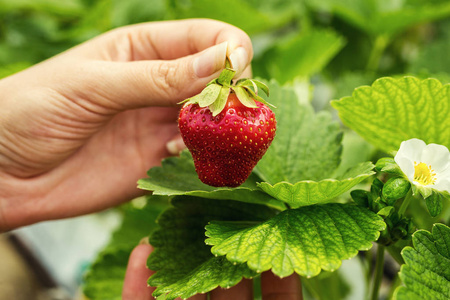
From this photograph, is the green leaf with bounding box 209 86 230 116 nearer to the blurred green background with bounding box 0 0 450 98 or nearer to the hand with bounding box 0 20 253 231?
the hand with bounding box 0 20 253 231

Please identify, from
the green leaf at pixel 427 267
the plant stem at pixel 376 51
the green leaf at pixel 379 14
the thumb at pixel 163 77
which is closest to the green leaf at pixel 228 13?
the green leaf at pixel 379 14

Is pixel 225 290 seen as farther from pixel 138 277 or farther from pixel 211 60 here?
pixel 211 60

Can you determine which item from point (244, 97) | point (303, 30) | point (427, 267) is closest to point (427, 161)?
point (427, 267)

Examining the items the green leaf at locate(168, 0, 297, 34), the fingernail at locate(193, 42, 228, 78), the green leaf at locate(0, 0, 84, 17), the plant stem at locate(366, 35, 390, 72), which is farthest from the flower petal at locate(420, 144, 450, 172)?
the green leaf at locate(0, 0, 84, 17)

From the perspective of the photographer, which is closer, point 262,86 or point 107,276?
point 262,86

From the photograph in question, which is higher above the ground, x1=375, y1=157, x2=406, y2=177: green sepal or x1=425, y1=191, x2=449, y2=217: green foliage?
x1=375, y1=157, x2=406, y2=177: green sepal

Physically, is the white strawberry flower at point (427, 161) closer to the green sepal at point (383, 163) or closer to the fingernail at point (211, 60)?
the green sepal at point (383, 163)

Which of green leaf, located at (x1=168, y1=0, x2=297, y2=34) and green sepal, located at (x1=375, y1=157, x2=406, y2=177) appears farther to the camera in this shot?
green leaf, located at (x1=168, y1=0, x2=297, y2=34)
